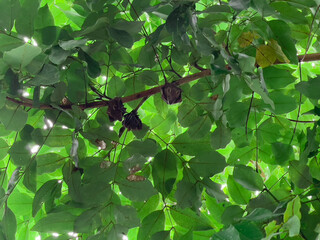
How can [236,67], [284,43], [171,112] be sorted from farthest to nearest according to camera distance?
[171,112] → [284,43] → [236,67]

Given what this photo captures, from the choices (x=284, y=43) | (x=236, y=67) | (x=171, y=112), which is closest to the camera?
(x=236, y=67)

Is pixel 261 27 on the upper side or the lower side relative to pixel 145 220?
upper

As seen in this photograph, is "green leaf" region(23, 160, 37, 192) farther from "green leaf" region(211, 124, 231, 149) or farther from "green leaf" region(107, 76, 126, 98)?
"green leaf" region(211, 124, 231, 149)

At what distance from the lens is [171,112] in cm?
76

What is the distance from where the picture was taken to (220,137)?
656 mm

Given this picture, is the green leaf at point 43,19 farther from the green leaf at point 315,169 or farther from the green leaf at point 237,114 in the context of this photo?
the green leaf at point 315,169

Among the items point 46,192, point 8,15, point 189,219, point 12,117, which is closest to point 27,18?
point 8,15

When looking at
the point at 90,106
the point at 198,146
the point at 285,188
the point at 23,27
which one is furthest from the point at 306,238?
the point at 23,27

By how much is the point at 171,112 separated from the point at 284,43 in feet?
0.76

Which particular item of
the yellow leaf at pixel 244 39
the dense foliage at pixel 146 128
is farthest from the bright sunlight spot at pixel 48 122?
the yellow leaf at pixel 244 39

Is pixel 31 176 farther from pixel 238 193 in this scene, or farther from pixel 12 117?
pixel 238 193

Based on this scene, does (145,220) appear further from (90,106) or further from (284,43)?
(284,43)

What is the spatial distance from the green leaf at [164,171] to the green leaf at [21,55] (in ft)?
0.79

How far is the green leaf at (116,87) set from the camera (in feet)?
2.15
